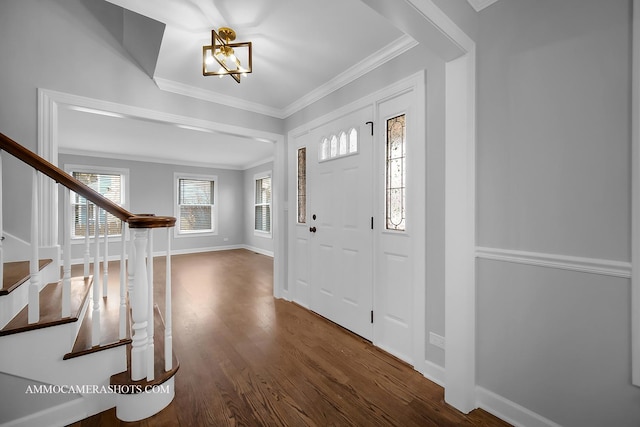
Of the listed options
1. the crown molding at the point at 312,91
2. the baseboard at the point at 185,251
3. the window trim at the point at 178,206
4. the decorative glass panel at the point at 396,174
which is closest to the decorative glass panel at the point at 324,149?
the crown molding at the point at 312,91

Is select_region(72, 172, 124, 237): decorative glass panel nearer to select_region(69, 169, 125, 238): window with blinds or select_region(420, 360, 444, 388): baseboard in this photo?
select_region(69, 169, 125, 238): window with blinds

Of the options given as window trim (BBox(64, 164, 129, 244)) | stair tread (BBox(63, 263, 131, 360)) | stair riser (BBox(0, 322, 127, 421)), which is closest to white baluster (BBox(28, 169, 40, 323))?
stair riser (BBox(0, 322, 127, 421))

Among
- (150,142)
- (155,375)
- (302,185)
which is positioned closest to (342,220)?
(302,185)

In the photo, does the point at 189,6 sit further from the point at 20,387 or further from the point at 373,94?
the point at 20,387

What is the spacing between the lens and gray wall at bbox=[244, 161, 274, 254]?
7303 millimetres

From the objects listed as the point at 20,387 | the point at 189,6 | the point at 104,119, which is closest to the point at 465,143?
the point at 189,6

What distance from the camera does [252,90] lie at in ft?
9.91

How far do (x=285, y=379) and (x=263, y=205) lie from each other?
5.90 meters

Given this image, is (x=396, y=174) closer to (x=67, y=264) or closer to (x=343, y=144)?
(x=343, y=144)

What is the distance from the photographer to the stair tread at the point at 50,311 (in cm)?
142

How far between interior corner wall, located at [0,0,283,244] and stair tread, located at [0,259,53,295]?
26 centimetres

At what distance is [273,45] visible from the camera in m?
2.22

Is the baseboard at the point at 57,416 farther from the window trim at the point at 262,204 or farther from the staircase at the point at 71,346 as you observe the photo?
the window trim at the point at 262,204

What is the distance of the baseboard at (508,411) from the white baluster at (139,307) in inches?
80.8
